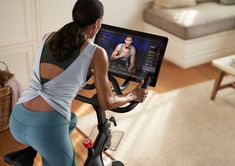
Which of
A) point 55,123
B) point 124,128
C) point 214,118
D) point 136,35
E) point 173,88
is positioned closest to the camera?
point 55,123

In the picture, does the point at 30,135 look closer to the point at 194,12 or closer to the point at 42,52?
the point at 42,52

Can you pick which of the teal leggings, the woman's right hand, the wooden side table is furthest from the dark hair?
the wooden side table

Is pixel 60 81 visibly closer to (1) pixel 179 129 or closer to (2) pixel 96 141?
(2) pixel 96 141

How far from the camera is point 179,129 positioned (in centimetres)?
283

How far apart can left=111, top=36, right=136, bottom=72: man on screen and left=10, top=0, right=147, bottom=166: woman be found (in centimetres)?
29

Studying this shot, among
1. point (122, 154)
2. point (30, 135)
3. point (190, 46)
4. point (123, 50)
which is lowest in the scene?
point (122, 154)

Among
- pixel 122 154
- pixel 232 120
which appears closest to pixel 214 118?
pixel 232 120

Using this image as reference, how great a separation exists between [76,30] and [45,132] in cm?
48

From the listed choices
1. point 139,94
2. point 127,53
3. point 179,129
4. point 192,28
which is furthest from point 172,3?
point 139,94

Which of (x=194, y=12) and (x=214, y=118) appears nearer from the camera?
(x=214, y=118)

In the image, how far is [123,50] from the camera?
1914mm

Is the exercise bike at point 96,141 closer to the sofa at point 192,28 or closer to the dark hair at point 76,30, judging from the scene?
the dark hair at point 76,30

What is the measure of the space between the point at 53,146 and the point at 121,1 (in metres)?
2.32

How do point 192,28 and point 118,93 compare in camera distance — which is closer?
point 118,93
